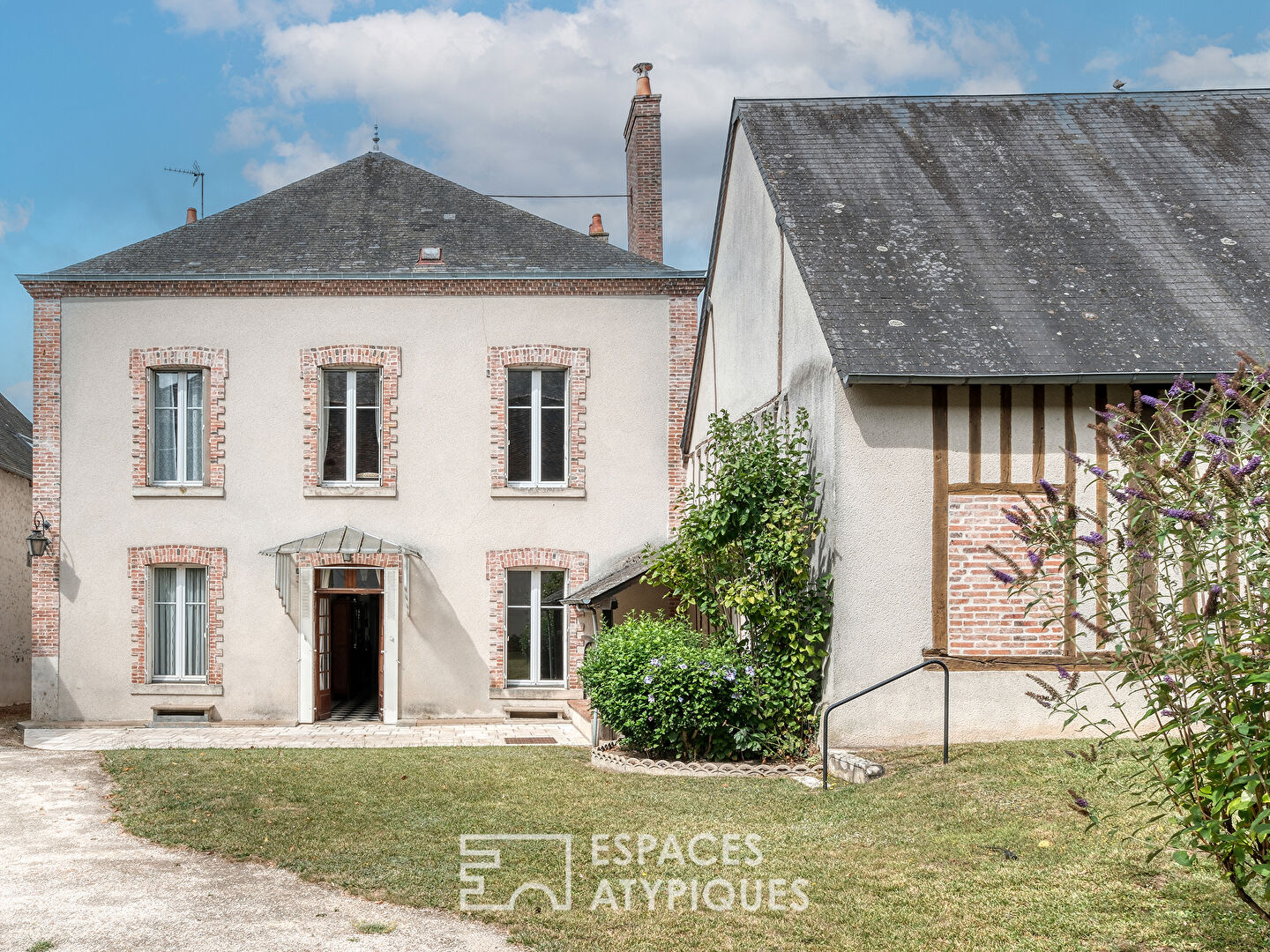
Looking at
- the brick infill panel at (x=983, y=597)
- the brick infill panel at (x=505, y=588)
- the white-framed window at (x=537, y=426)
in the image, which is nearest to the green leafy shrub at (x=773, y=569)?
the brick infill panel at (x=983, y=597)

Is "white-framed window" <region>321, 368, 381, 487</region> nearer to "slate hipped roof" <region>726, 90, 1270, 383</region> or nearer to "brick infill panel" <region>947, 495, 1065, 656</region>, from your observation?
"slate hipped roof" <region>726, 90, 1270, 383</region>

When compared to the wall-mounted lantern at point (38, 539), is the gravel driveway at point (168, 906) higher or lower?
lower

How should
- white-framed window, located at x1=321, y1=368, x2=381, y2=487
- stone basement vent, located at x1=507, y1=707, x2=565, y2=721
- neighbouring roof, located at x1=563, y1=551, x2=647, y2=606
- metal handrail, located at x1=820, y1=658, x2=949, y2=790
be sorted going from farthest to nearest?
white-framed window, located at x1=321, y1=368, x2=381, y2=487 → stone basement vent, located at x1=507, y1=707, x2=565, y2=721 → neighbouring roof, located at x1=563, y1=551, x2=647, y2=606 → metal handrail, located at x1=820, y1=658, x2=949, y2=790

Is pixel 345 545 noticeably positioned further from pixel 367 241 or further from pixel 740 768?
pixel 740 768

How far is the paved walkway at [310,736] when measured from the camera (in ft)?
40.3

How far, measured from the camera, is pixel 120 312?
14.8m

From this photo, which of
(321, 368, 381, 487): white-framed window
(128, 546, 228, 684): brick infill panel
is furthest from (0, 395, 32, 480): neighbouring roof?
(321, 368, 381, 487): white-framed window

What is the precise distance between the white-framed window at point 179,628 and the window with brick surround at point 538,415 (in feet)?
14.1

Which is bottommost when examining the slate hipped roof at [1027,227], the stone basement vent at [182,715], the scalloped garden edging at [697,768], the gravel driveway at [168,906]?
the stone basement vent at [182,715]

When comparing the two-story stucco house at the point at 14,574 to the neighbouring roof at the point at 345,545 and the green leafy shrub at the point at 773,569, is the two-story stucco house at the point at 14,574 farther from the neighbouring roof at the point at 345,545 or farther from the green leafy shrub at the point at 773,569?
the green leafy shrub at the point at 773,569

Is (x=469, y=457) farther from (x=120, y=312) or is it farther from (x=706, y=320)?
(x=120, y=312)

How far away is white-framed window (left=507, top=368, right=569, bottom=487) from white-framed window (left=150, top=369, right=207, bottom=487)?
4.13 metres

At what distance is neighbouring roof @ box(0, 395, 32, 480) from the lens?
1839cm

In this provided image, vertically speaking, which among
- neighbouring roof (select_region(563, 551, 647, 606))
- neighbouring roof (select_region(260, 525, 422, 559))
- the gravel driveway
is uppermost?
neighbouring roof (select_region(260, 525, 422, 559))
